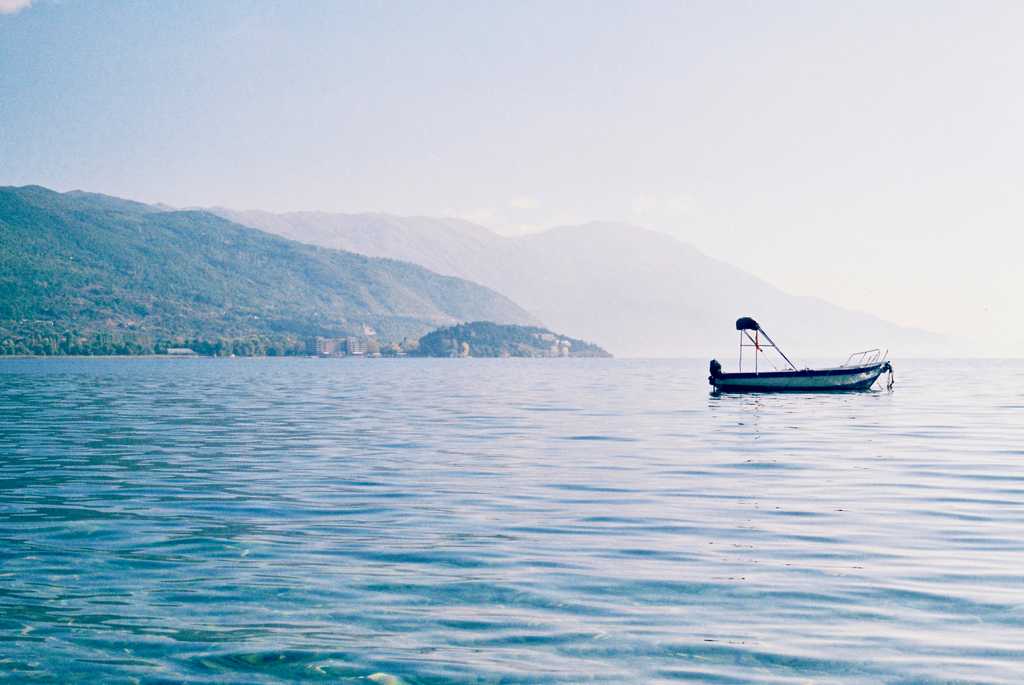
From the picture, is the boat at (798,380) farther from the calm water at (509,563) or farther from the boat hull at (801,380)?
the calm water at (509,563)

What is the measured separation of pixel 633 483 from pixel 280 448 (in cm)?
1592

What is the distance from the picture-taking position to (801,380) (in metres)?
91.2

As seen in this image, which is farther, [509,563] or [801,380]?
[801,380]

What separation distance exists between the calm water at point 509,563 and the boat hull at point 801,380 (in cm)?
5060

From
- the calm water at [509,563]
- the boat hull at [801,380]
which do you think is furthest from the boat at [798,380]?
the calm water at [509,563]

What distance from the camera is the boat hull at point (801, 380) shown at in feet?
297

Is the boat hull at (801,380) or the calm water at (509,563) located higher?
the boat hull at (801,380)

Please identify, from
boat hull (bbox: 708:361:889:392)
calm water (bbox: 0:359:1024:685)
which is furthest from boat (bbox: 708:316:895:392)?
calm water (bbox: 0:359:1024:685)

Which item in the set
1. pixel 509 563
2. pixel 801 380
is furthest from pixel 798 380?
pixel 509 563

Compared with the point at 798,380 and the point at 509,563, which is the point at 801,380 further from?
the point at 509,563

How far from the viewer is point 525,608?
47.5ft

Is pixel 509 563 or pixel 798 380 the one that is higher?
pixel 798 380

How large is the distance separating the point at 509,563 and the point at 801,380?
255 feet

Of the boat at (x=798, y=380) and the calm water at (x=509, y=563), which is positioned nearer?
the calm water at (x=509, y=563)
